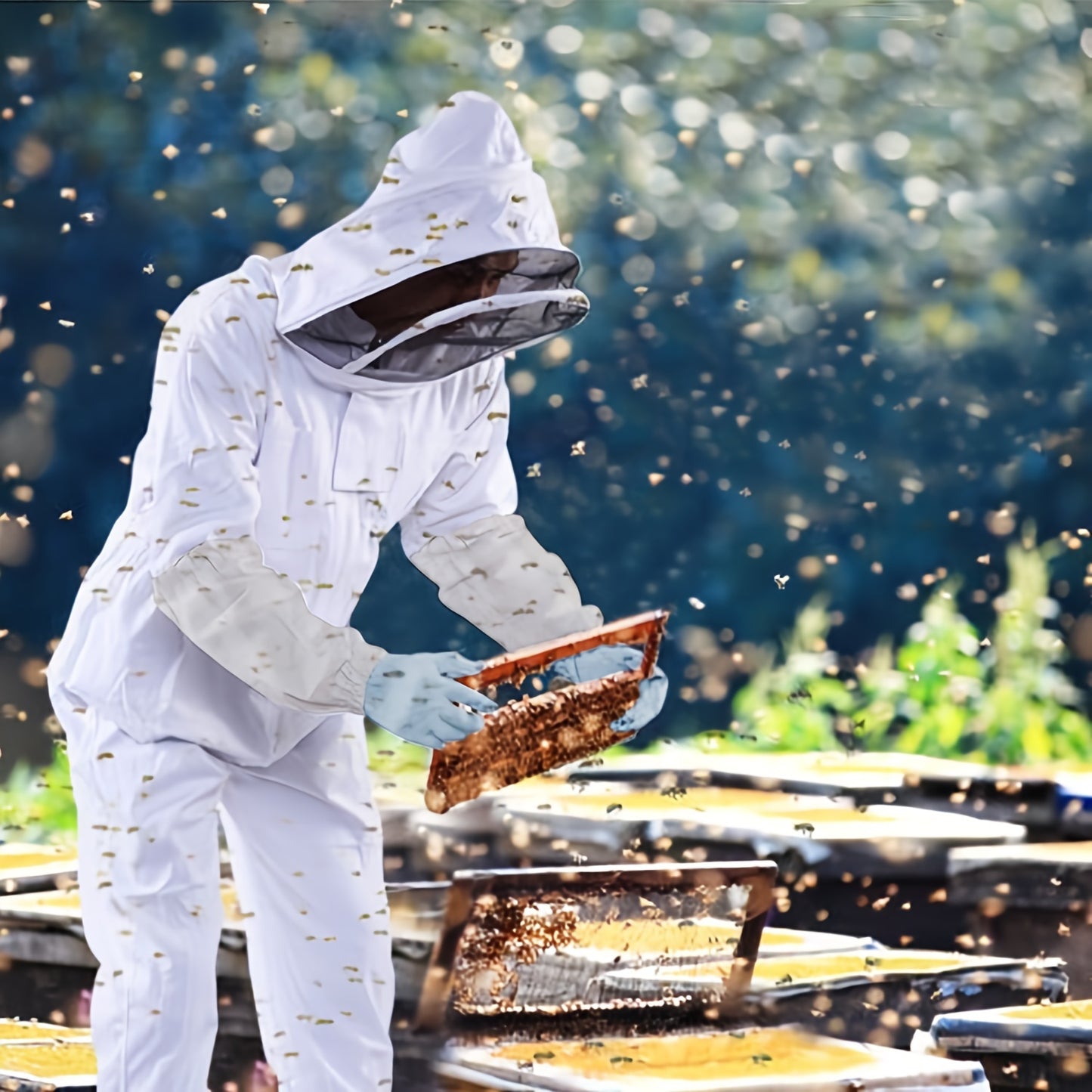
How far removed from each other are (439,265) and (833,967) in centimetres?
143

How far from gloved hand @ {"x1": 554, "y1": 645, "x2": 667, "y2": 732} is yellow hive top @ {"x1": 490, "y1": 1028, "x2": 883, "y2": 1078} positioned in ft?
2.12

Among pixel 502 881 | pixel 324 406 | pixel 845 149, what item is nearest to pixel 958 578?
pixel 845 149

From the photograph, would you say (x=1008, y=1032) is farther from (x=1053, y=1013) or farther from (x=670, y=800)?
(x=670, y=800)

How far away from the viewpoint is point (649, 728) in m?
2.41

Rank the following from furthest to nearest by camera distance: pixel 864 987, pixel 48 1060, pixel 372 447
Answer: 1. pixel 864 987
2. pixel 48 1060
3. pixel 372 447

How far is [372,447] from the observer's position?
1.93 m

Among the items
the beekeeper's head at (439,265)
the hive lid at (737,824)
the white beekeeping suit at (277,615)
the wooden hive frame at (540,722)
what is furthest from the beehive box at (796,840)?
the beekeeper's head at (439,265)

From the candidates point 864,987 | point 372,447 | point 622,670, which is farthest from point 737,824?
point 372,447

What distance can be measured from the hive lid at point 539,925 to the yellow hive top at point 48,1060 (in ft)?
1.82

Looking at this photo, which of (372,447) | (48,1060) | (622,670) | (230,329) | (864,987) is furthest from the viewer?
(864,987)

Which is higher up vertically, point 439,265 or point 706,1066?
point 439,265

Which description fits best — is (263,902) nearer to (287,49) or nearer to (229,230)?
(229,230)

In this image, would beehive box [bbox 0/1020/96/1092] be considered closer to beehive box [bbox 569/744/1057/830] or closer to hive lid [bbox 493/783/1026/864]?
hive lid [bbox 493/783/1026/864]

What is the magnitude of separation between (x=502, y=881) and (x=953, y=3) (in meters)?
1.71
